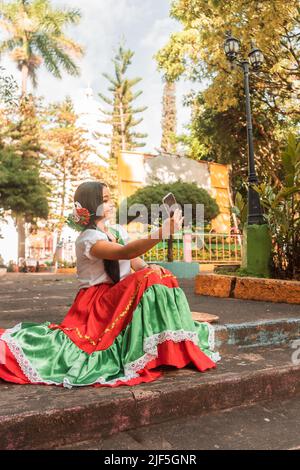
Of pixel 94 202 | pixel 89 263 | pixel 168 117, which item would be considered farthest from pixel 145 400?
pixel 168 117

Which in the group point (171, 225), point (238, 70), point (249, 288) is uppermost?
point (238, 70)

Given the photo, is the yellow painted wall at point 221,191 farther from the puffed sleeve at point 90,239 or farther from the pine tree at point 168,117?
the puffed sleeve at point 90,239

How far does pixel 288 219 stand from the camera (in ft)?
19.4

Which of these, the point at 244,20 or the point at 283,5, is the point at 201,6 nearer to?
the point at 244,20

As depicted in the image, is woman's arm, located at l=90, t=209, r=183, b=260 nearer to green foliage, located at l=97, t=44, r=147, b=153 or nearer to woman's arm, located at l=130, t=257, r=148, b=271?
woman's arm, located at l=130, t=257, r=148, b=271

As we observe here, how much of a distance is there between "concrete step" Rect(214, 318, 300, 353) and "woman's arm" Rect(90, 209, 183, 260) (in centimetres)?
129

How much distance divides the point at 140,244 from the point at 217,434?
105cm

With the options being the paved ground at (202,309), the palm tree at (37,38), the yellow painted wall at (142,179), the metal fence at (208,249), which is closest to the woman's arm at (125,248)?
the paved ground at (202,309)

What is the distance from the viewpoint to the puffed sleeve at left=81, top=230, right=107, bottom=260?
2.77 meters

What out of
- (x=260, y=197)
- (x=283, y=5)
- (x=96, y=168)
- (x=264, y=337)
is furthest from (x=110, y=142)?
(x=264, y=337)

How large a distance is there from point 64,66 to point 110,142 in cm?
783

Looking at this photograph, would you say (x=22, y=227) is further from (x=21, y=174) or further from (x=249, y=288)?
(x=249, y=288)

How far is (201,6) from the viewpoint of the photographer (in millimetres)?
11273
